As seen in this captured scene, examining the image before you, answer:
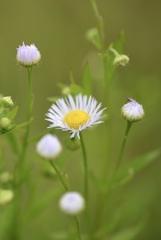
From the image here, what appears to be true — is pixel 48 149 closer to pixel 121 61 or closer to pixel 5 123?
pixel 5 123

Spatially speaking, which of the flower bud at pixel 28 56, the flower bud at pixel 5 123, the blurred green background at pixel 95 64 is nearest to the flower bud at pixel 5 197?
the flower bud at pixel 5 123

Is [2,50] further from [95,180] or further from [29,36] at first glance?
[95,180]

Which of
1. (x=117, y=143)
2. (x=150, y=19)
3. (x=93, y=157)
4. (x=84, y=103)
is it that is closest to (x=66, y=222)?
(x=93, y=157)

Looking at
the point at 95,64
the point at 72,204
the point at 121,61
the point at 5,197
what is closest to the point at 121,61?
the point at 121,61

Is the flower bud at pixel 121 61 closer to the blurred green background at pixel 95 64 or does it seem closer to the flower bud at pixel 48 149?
the flower bud at pixel 48 149

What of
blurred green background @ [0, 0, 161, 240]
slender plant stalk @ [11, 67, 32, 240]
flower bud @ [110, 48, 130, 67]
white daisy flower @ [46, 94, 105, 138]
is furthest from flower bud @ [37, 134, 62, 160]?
blurred green background @ [0, 0, 161, 240]

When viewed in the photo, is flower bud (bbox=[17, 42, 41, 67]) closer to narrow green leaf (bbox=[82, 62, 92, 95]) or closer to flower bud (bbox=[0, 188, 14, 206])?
narrow green leaf (bbox=[82, 62, 92, 95])

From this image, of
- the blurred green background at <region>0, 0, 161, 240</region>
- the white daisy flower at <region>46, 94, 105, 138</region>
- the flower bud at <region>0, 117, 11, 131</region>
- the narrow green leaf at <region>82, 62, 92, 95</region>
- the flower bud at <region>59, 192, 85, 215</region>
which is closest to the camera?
the flower bud at <region>59, 192, 85, 215</region>
